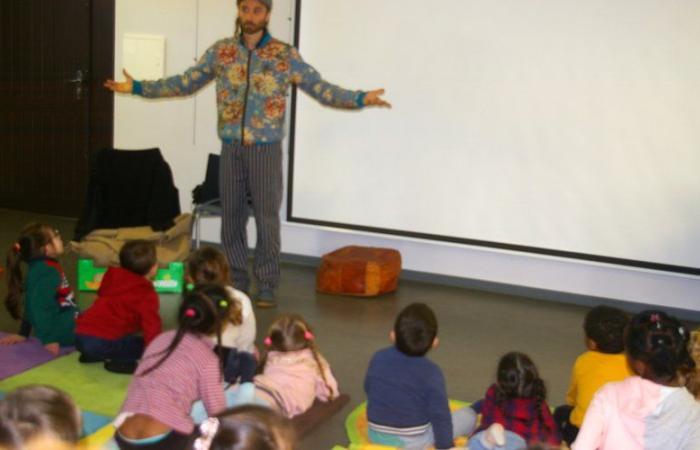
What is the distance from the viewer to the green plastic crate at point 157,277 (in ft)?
17.1

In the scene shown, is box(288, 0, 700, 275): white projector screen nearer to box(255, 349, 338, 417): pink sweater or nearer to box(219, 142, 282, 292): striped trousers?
box(219, 142, 282, 292): striped trousers

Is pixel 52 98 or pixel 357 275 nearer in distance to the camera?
pixel 357 275

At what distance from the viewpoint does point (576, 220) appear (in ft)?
17.6

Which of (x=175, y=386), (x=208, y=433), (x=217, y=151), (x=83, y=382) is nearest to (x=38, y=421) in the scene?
(x=208, y=433)

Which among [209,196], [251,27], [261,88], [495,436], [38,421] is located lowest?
[495,436]

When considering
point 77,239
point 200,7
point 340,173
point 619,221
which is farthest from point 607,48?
point 77,239

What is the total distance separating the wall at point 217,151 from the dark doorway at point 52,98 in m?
0.32

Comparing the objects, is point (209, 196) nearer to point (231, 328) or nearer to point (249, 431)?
point (231, 328)

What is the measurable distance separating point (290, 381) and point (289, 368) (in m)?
0.05

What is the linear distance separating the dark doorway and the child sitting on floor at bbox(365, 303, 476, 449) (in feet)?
14.9

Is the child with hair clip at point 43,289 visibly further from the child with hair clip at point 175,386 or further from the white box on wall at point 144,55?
the white box on wall at point 144,55

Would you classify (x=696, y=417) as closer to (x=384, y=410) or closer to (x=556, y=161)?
(x=384, y=410)

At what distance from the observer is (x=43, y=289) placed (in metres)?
3.98

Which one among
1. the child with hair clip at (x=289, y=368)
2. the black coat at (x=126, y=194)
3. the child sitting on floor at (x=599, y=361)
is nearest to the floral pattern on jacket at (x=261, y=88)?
the black coat at (x=126, y=194)
